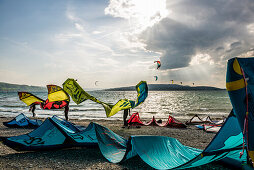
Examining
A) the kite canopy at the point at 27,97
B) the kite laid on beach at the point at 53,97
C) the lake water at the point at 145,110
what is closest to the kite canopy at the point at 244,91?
the kite laid on beach at the point at 53,97

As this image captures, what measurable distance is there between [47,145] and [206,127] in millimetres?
10683

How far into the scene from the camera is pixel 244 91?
2885 millimetres

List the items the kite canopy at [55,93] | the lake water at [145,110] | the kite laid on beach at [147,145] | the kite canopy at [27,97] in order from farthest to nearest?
1. the lake water at [145,110]
2. the kite canopy at [27,97]
3. the kite canopy at [55,93]
4. the kite laid on beach at [147,145]

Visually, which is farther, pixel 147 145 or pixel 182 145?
pixel 182 145

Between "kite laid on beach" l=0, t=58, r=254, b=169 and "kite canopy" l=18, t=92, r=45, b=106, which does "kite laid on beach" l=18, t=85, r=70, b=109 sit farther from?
"kite laid on beach" l=0, t=58, r=254, b=169

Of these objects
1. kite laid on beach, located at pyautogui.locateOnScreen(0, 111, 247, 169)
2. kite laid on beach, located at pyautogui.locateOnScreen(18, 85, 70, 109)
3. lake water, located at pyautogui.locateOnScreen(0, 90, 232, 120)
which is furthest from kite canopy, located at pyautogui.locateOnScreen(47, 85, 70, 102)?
Result: lake water, located at pyautogui.locateOnScreen(0, 90, 232, 120)

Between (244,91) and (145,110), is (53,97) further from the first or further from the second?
(145,110)

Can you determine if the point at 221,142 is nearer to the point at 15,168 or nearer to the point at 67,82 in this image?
the point at 15,168

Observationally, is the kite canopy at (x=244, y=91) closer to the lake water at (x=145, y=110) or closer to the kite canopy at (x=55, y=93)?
the kite canopy at (x=55, y=93)

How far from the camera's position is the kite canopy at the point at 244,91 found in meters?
2.86

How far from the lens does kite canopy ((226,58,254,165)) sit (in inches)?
113

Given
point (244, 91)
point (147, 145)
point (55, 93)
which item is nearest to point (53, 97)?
point (55, 93)

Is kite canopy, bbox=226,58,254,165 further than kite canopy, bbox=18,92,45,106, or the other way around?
kite canopy, bbox=18,92,45,106

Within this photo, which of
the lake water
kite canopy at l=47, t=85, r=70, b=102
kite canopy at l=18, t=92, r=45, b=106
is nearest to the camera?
kite canopy at l=47, t=85, r=70, b=102
